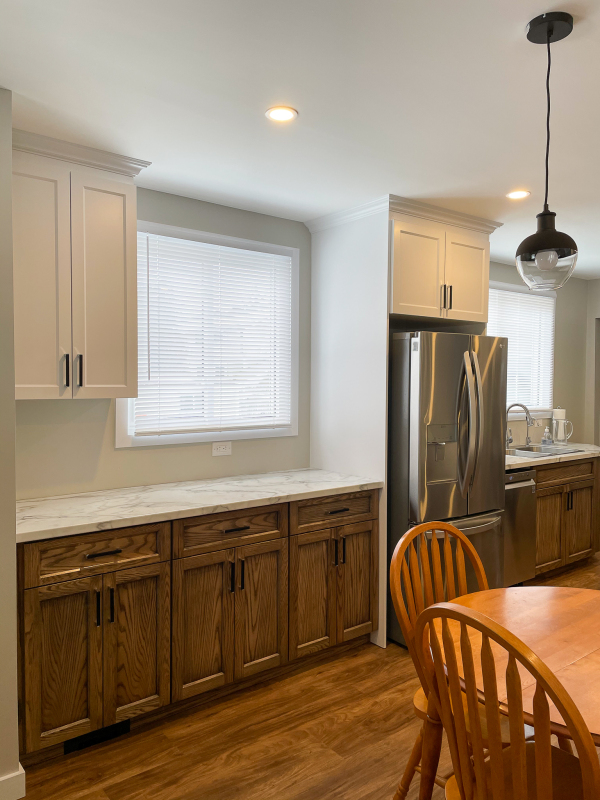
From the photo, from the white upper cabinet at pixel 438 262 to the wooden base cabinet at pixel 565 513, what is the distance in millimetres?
1502

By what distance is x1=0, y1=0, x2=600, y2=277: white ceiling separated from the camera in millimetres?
1642

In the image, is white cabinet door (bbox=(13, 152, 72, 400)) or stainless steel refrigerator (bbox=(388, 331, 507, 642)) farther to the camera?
stainless steel refrigerator (bbox=(388, 331, 507, 642))

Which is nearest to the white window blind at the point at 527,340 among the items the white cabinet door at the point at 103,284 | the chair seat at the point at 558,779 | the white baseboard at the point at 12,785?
A: the white cabinet door at the point at 103,284

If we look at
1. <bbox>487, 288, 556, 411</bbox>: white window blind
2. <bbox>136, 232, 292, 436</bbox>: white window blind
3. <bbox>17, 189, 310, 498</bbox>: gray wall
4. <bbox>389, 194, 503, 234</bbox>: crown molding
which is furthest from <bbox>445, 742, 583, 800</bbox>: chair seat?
<bbox>487, 288, 556, 411</bbox>: white window blind

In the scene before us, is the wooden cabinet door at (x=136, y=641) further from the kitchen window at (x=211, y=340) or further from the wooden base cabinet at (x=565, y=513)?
the wooden base cabinet at (x=565, y=513)

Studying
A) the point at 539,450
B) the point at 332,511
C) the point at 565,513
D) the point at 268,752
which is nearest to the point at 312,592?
the point at 332,511

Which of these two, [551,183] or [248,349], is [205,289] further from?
[551,183]

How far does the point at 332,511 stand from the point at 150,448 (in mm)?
1029

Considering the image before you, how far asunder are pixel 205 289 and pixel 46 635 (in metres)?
1.93

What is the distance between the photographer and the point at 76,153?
2492mm

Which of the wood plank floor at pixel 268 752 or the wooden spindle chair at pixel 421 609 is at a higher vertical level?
the wooden spindle chair at pixel 421 609

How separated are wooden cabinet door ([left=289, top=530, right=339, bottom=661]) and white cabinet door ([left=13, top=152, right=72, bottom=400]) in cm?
140

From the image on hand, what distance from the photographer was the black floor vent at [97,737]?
7.73 ft

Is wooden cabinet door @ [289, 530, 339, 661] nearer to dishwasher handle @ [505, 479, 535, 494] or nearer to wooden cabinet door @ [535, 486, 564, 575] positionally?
dishwasher handle @ [505, 479, 535, 494]
